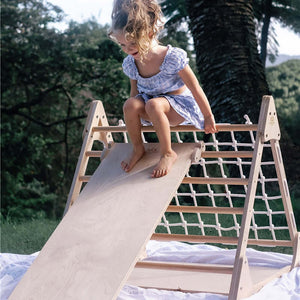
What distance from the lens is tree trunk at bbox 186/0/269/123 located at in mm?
5523

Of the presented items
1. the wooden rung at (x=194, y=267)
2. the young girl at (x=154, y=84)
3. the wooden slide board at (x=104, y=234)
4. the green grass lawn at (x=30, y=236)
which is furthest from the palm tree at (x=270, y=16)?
the wooden rung at (x=194, y=267)

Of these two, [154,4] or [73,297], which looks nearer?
[73,297]

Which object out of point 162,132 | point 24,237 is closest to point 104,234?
point 162,132

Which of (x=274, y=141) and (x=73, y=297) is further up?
(x=274, y=141)

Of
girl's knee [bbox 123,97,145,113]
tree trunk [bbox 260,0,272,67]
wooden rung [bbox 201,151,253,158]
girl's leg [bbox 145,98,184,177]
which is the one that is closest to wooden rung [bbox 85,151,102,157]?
girl's knee [bbox 123,97,145,113]

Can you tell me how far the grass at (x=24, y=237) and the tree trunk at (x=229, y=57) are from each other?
2231 millimetres

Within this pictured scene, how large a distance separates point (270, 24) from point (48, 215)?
5.22m

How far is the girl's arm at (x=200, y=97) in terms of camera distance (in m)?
3.03

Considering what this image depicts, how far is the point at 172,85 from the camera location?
3.15 m

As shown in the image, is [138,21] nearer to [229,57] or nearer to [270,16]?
[229,57]

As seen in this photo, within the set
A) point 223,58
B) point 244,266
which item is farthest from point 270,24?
point 244,266

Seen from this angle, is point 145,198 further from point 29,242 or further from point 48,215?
point 48,215

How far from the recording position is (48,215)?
9.62 metres

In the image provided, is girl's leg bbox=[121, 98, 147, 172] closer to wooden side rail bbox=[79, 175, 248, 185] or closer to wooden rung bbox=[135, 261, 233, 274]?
wooden side rail bbox=[79, 175, 248, 185]
